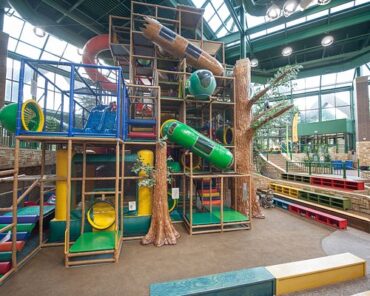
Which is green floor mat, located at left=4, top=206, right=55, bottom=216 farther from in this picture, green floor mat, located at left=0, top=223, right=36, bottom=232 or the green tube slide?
the green tube slide

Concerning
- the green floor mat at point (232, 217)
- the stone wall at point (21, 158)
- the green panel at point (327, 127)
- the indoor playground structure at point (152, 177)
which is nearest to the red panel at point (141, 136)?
the indoor playground structure at point (152, 177)

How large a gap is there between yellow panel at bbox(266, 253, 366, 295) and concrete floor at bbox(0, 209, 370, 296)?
106 mm

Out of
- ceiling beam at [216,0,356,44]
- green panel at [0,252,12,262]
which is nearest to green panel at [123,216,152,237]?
green panel at [0,252,12,262]

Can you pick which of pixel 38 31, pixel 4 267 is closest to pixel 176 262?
pixel 4 267

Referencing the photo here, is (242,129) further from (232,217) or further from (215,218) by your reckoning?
(215,218)

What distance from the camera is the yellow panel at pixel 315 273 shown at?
8.84 ft

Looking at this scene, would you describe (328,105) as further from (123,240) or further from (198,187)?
(123,240)

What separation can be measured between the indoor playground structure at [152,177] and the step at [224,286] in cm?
1

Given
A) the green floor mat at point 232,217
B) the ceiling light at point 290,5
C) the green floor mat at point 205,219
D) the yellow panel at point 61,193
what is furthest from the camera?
the ceiling light at point 290,5

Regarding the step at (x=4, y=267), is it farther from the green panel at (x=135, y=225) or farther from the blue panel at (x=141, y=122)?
the blue panel at (x=141, y=122)

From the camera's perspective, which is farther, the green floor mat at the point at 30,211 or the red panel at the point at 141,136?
the red panel at the point at 141,136

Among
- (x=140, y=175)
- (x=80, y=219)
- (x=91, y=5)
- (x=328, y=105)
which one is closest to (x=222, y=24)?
(x=91, y=5)

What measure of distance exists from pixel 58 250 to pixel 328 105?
2420 centimetres

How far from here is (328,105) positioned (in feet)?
62.5
